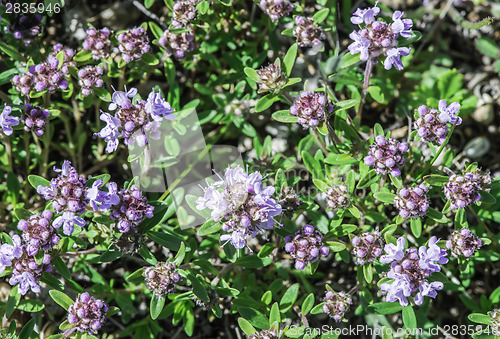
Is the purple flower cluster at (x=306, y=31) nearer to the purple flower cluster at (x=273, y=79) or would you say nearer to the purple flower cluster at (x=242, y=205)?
the purple flower cluster at (x=273, y=79)

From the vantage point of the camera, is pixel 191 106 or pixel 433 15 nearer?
pixel 191 106

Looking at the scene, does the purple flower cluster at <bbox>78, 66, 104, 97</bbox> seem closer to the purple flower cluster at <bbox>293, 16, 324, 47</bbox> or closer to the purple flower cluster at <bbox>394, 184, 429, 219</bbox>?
the purple flower cluster at <bbox>293, 16, 324, 47</bbox>

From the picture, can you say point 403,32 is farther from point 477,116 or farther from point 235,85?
point 477,116

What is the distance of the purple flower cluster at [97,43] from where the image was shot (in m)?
5.11

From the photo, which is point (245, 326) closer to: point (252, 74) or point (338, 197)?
point (338, 197)

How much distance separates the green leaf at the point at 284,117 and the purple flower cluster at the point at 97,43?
76.0 inches

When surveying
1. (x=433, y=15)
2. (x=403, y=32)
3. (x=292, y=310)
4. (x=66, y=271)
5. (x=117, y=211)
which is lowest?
(x=292, y=310)

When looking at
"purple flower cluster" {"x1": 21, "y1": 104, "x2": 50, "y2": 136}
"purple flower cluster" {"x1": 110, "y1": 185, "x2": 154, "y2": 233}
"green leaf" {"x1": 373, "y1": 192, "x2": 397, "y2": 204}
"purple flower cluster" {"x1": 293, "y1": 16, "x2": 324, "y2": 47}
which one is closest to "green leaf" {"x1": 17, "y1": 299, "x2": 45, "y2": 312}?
"purple flower cluster" {"x1": 110, "y1": 185, "x2": 154, "y2": 233}

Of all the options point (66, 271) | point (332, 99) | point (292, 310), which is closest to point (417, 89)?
point (332, 99)

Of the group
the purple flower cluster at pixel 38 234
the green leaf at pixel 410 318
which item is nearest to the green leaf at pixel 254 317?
the green leaf at pixel 410 318

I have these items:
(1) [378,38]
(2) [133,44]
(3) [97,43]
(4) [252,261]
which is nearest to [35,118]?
(3) [97,43]

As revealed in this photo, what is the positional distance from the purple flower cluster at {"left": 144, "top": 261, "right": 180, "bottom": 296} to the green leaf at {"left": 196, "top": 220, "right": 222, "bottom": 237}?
0.47 metres

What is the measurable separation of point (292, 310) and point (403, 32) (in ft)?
10.5

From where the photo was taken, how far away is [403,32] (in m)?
4.51
